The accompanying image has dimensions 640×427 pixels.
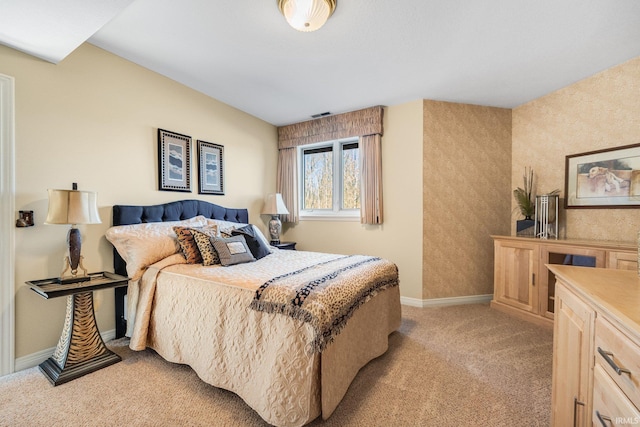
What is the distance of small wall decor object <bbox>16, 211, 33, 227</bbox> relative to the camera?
191cm

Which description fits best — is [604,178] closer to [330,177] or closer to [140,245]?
[330,177]

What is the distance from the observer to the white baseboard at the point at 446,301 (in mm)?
3320

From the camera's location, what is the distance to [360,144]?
12.1ft

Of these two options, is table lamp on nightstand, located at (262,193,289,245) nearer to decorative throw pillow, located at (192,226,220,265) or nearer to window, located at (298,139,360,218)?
window, located at (298,139,360,218)

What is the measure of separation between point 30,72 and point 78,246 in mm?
1344

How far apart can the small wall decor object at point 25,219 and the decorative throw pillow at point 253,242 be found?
1448 mm

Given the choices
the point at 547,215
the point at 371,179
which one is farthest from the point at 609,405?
the point at 371,179

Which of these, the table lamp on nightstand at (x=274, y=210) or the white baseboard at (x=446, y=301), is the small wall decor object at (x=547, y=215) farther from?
the table lamp on nightstand at (x=274, y=210)

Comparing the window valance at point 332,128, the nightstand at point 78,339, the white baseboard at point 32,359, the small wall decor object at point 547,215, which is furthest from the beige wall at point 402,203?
the white baseboard at point 32,359

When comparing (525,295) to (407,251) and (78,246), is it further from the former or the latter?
(78,246)

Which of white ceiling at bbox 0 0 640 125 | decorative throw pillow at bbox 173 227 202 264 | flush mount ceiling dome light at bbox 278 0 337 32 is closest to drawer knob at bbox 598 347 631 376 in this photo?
white ceiling at bbox 0 0 640 125

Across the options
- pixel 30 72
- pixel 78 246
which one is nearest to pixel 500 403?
pixel 78 246

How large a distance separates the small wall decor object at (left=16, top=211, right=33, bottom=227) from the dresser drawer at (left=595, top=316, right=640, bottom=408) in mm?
3225

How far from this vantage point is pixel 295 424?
53.2 inches
